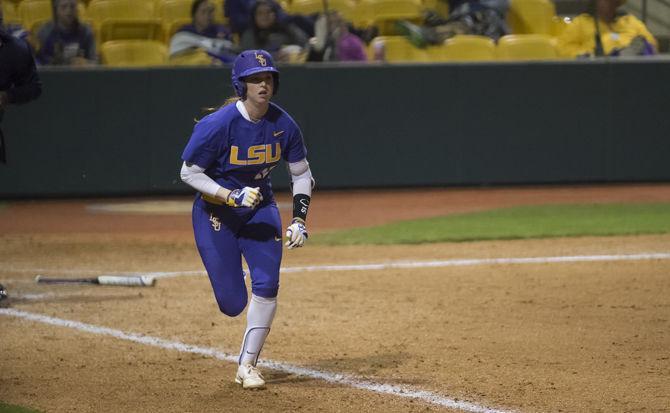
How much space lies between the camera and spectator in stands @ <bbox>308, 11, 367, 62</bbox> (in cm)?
1420

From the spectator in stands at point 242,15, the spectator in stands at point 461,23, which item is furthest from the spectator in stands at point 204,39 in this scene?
the spectator in stands at point 461,23

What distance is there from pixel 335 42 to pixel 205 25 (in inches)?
70.5

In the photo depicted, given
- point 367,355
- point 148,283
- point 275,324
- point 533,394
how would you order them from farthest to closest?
point 148,283, point 275,324, point 367,355, point 533,394

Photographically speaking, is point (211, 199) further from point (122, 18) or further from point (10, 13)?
point (10, 13)

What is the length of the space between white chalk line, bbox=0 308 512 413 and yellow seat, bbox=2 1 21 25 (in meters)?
6.65

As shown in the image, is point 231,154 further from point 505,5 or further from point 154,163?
point 505,5

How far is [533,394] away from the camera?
5.55m

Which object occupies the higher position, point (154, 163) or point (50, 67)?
point (50, 67)

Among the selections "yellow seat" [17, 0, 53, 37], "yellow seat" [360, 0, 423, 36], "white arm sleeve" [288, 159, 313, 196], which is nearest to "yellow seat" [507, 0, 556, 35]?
"yellow seat" [360, 0, 423, 36]

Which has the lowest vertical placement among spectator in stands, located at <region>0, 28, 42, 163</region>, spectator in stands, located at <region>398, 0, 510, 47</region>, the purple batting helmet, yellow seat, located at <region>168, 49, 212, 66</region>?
yellow seat, located at <region>168, 49, 212, 66</region>

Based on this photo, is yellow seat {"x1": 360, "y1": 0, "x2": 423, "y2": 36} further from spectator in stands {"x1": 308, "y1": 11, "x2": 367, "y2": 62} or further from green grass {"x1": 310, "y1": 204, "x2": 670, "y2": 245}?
green grass {"x1": 310, "y1": 204, "x2": 670, "y2": 245}

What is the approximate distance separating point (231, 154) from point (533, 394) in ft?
6.54

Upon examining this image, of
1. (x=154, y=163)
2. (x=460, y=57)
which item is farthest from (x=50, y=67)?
(x=460, y=57)

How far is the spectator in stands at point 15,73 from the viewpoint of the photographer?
8.10m
